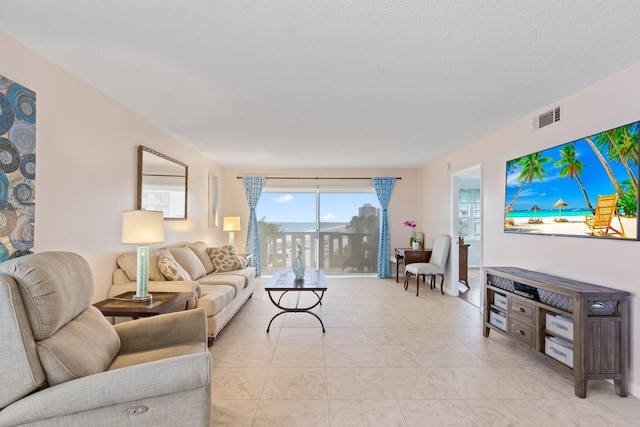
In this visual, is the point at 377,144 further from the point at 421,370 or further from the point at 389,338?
the point at 421,370

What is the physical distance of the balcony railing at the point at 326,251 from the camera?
23.5 feet

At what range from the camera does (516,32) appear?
6.30 ft

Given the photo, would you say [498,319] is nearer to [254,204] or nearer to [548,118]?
[548,118]

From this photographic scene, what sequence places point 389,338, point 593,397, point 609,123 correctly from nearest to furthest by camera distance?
1. point 593,397
2. point 609,123
3. point 389,338

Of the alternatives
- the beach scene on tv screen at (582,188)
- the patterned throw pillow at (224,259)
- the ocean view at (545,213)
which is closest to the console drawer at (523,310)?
the beach scene on tv screen at (582,188)

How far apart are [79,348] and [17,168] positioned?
4.11 ft

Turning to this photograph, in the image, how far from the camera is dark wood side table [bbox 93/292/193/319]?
2.46 m

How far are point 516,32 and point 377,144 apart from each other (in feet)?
9.20

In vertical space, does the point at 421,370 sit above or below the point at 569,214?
below

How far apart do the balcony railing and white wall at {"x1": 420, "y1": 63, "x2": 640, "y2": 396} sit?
308 centimetres

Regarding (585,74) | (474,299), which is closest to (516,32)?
(585,74)

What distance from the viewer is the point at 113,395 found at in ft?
4.46

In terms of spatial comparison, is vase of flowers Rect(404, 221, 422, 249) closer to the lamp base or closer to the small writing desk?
the small writing desk

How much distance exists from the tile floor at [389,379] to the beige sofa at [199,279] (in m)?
0.29
